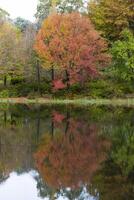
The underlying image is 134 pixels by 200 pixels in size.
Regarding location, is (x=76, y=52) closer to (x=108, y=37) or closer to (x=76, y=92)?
(x=76, y=92)

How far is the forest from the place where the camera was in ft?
167

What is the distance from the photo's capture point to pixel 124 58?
50.8 meters

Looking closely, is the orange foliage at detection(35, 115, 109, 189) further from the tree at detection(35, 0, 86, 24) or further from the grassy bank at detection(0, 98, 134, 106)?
the tree at detection(35, 0, 86, 24)

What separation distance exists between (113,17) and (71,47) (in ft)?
27.4

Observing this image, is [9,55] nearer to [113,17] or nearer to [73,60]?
[73,60]

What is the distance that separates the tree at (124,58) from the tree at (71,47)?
1056mm

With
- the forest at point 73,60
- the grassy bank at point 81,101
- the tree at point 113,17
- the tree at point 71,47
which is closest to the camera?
the grassy bank at point 81,101

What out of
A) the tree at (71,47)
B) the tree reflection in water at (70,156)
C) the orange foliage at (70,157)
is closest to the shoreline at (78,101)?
the tree at (71,47)

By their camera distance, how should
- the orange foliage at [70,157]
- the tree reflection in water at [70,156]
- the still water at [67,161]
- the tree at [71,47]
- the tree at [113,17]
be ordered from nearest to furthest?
1. the still water at [67,161]
2. the tree reflection in water at [70,156]
3. the orange foliage at [70,157]
4. the tree at [71,47]
5. the tree at [113,17]

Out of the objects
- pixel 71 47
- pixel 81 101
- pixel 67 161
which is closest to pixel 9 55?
pixel 71 47

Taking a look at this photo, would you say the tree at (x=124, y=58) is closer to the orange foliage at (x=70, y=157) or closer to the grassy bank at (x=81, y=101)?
the grassy bank at (x=81, y=101)

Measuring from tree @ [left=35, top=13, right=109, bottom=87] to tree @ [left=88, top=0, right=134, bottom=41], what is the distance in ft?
16.7

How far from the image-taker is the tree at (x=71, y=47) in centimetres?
5112

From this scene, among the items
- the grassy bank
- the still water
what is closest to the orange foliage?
the still water
